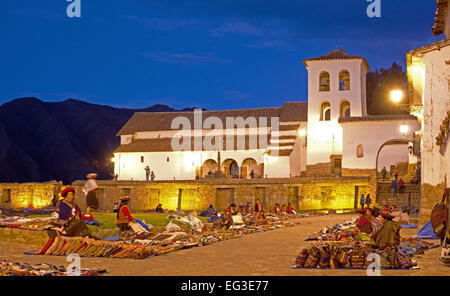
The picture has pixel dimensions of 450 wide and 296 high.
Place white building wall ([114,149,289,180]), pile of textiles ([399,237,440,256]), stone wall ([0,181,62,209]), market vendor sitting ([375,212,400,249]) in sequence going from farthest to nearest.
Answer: white building wall ([114,149,289,180])
stone wall ([0,181,62,209])
pile of textiles ([399,237,440,256])
market vendor sitting ([375,212,400,249])

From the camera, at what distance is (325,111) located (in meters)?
47.0

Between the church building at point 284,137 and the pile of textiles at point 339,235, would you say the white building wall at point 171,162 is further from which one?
the pile of textiles at point 339,235

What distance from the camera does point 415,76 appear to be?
75.9 feet

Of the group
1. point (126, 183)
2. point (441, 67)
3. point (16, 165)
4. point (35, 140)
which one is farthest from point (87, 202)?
point (35, 140)

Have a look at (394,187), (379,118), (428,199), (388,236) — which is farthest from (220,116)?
(388,236)

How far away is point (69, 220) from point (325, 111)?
35899mm

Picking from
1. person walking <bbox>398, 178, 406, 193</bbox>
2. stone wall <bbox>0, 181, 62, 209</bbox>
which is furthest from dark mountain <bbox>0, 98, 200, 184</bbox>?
person walking <bbox>398, 178, 406, 193</bbox>

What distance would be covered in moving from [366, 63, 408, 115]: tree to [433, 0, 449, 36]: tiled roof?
32.2m

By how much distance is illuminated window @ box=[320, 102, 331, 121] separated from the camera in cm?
4491

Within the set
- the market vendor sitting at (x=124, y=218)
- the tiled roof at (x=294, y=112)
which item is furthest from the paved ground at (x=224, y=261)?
the tiled roof at (x=294, y=112)

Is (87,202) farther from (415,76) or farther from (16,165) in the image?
(16,165)

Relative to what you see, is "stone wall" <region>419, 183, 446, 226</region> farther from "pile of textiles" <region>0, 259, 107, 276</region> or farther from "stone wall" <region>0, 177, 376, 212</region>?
"stone wall" <region>0, 177, 376, 212</region>

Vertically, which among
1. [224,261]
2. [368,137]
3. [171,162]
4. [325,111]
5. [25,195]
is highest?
[325,111]

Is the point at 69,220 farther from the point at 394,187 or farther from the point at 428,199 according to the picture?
the point at 394,187
